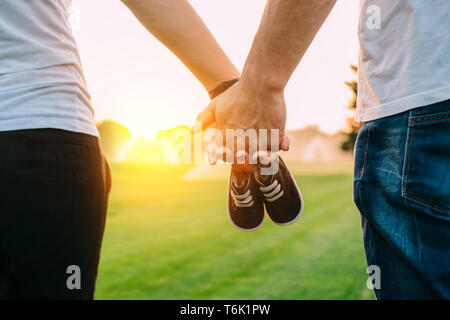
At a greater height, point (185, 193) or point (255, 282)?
point (185, 193)

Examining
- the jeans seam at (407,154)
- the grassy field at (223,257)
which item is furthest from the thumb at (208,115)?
the grassy field at (223,257)

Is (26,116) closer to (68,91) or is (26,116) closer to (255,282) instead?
(68,91)

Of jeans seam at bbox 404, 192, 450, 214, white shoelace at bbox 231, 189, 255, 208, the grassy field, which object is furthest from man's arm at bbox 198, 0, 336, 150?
the grassy field

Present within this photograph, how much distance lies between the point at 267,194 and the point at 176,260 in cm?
392

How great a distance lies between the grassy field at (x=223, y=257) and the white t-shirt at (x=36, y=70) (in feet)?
10.6

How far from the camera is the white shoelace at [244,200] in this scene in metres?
1.60

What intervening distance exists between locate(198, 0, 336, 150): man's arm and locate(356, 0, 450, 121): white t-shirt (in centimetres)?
16

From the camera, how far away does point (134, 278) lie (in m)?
4.51

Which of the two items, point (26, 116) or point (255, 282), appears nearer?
point (26, 116)

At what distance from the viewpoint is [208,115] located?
152cm

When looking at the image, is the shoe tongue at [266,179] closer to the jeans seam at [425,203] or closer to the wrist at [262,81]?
the wrist at [262,81]

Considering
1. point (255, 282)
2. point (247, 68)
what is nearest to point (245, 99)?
point (247, 68)

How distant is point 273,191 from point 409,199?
2.22ft

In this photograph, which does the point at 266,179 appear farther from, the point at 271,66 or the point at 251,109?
the point at 271,66
